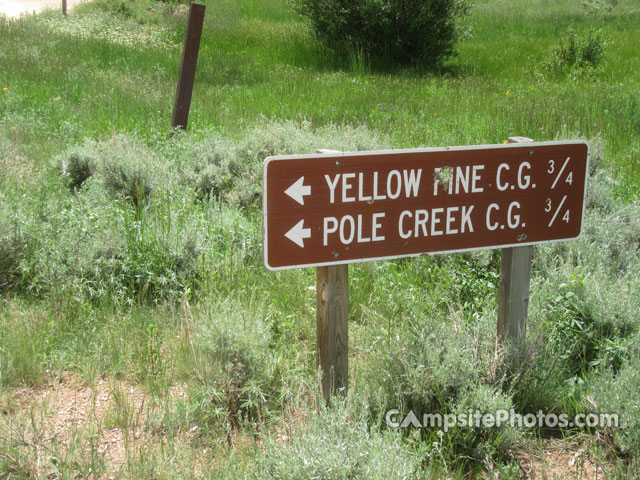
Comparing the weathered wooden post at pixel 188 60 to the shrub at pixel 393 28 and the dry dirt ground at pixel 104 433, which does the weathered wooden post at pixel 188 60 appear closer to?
the dry dirt ground at pixel 104 433

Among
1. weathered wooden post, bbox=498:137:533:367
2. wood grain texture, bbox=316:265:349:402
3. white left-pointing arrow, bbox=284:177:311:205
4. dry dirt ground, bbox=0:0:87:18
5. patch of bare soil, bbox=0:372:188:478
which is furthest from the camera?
dry dirt ground, bbox=0:0:87:18

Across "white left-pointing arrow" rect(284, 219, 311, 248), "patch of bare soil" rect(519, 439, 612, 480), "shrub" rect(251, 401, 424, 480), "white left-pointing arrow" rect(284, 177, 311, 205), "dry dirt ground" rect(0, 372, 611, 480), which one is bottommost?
"patch of bare soil" rect(519, 439, 612, 480)

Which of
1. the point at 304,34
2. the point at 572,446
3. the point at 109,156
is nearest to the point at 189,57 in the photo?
the point at 109,156

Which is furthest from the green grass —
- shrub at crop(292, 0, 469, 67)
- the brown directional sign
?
shrub at crop(292, 0, 469, 67)

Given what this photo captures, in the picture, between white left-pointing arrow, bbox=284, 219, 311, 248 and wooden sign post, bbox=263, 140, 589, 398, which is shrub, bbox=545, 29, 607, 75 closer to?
wooden sign post, bbox=263, 140, 589, 398

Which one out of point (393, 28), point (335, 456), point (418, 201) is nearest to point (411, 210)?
point (418, 201)

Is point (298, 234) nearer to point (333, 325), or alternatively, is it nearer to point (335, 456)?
point (333, 325)

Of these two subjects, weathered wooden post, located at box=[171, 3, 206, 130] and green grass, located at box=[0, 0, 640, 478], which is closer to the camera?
green grass, located at box=[0, 0, 640, 478]

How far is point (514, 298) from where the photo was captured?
122 inches

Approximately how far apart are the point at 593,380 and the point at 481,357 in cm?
56

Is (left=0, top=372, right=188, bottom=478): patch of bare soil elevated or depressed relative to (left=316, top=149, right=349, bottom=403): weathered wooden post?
depressed

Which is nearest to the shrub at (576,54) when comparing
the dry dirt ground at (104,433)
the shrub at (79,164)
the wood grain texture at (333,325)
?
the shrub at (79,164)

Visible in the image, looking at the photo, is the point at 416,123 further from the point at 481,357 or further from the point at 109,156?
the point at 481,357

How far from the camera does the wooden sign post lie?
99.2 inches
